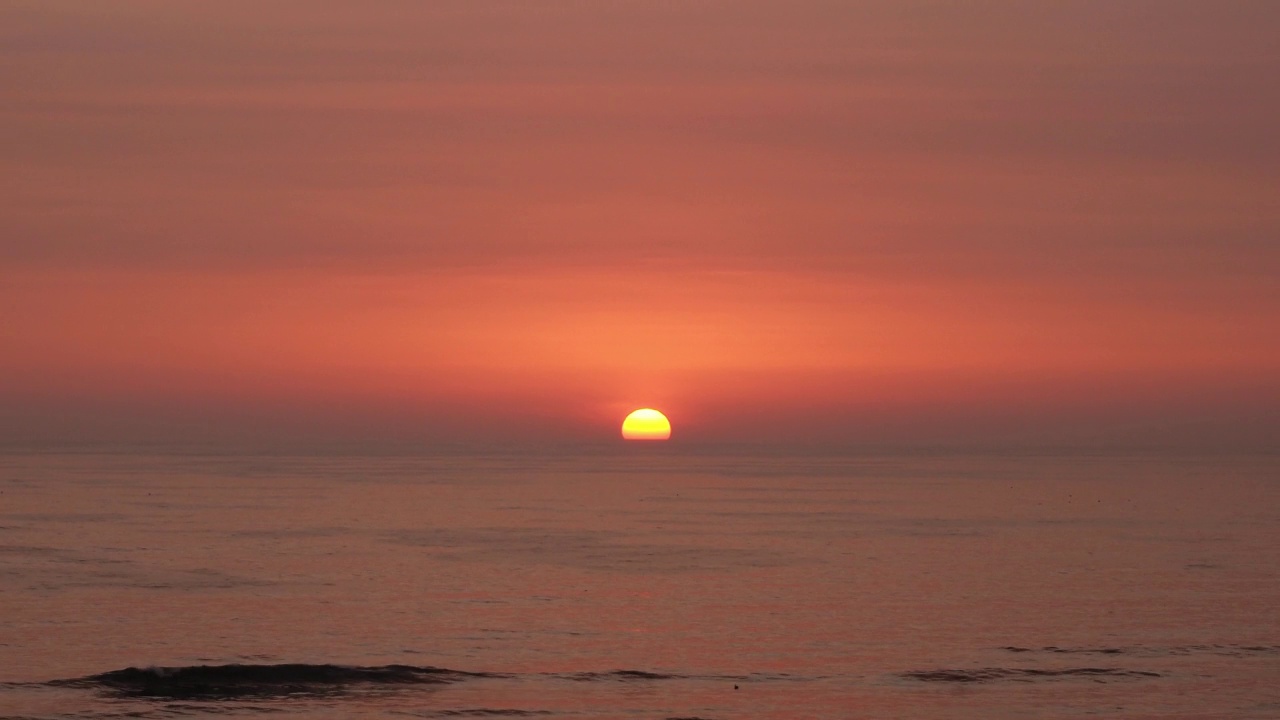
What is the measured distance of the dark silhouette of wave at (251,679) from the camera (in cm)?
4297

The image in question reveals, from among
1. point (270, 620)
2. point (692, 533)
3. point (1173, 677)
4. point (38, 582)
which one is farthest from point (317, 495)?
point (1173, 677)

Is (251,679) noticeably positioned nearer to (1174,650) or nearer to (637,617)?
(637,617)

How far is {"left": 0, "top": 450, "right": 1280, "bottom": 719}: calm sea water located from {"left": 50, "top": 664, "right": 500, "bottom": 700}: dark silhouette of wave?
0.43ft

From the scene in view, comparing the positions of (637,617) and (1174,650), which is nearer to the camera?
(1174,650)

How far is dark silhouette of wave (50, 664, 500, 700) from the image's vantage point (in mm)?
42969

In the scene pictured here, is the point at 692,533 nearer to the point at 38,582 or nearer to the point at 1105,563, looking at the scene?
the point at 1105,563

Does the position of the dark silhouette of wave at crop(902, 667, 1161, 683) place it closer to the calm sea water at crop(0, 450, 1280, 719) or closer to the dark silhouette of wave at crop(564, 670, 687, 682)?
the calm sea water at crop(0, 450, 1280, 719)

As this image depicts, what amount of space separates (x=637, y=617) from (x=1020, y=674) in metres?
16.9

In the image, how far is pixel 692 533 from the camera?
101 meters

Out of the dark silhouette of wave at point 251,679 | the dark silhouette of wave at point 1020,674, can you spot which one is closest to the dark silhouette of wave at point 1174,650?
the dark silhouette of wave at point 1020,674

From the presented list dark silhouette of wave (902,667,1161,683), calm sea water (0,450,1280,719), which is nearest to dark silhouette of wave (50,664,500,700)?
calm sea water (0,450,1280,719)

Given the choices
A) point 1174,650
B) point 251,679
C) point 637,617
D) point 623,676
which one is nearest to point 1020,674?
point 1174,650

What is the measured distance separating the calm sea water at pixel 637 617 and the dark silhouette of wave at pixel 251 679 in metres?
0.13

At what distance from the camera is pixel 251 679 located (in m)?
44.9
